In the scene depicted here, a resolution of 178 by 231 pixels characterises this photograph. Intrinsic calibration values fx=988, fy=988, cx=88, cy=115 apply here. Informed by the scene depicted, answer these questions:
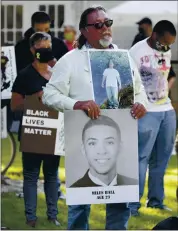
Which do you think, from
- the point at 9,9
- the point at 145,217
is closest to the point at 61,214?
the point at 145,217

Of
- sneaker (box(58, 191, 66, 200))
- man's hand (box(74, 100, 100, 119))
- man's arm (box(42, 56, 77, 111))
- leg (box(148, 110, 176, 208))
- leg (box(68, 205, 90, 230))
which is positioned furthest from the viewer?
sneaker (box(58, 191, 66, 200))

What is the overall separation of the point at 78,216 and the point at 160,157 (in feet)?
9.27

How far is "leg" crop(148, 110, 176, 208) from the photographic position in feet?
28.4

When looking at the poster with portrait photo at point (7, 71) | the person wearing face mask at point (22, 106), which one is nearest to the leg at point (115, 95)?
the person wearing face mask at point (22, 106)

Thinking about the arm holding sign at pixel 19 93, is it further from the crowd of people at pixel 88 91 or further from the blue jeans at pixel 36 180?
the blue jeans at pixel 36 180

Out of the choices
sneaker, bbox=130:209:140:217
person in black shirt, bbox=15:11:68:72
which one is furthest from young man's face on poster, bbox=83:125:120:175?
sneaker, bbox=130:209:140:217

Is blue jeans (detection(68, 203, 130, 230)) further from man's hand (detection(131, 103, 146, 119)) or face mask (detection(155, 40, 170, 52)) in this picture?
face mask (detection(155, 40, 170, 52))

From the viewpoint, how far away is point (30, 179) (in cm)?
805

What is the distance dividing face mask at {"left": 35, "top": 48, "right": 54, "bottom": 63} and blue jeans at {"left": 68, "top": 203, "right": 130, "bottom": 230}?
1.83 meters

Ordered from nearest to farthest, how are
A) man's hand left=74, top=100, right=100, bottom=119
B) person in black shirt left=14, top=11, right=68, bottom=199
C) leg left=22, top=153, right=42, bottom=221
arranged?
man's hand left=74, top=100, right=100, bottom=119 → leg left=22, top=153, right=42, bottom=221 → person in black shirt left=14, top=11, right=68, bottom=199

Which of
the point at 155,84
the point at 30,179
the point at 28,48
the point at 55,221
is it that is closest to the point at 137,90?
the point at 30,179

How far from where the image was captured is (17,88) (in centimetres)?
785

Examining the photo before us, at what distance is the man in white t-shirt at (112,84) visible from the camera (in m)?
6.03

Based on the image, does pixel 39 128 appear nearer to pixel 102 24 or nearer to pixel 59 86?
pixel 59 86
